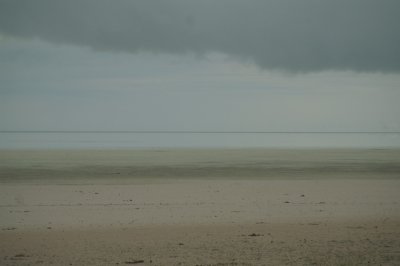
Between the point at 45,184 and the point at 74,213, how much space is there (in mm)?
8547

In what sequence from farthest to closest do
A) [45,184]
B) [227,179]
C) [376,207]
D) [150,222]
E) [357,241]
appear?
[227,179]
[45,184]
[376,207]
[150,222]
[357,241]

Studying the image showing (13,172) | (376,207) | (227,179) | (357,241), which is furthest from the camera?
(13,172)

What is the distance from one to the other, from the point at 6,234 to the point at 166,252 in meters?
4.99

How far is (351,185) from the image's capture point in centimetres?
2388

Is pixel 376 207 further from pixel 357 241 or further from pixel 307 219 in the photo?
pixel 357 241

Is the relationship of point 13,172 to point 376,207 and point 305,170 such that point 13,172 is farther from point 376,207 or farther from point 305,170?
point 376,207

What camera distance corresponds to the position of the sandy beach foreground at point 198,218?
10.7 m

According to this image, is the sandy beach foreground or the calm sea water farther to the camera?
the calm sea water

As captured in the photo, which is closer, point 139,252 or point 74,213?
point 139,252

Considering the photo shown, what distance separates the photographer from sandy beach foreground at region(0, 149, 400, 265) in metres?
10.7

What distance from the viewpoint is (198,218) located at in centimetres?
1527

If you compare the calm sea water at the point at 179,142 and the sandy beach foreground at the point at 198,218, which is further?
the calm sea water at the point at 179,142

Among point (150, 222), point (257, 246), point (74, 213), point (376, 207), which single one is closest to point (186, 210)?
point (150, 222)

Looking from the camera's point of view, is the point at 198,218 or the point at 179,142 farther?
the point at 179,142
